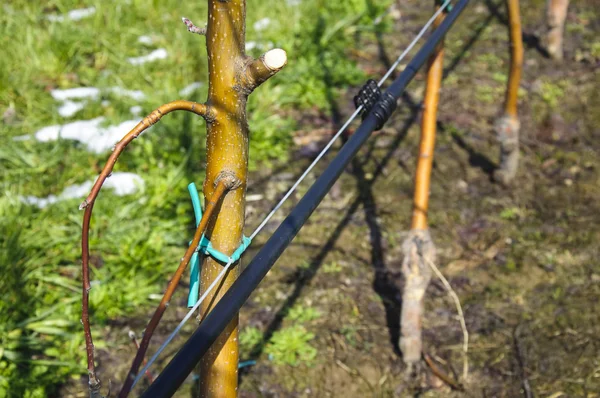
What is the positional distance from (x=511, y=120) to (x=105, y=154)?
6.77 ft

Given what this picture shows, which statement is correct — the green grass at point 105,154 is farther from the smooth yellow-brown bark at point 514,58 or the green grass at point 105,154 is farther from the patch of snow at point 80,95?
the smooth yellow-brown bark at point 514,58

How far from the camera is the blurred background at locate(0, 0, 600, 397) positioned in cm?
234

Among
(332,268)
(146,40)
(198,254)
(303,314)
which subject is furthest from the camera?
(146,40)

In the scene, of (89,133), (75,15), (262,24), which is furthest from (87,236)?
(75,15)

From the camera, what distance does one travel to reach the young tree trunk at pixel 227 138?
4.13 feet

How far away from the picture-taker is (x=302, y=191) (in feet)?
10.4

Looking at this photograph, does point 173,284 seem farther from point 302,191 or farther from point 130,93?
point 130,93

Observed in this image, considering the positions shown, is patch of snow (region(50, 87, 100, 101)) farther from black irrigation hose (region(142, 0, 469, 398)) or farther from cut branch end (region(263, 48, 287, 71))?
cut branch end (region(263, 48, 287, 71))

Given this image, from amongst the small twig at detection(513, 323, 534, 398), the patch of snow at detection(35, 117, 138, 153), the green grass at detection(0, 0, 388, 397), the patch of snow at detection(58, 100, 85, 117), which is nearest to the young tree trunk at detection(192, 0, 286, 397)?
the green grass at detection(0, 0, 388, 397)

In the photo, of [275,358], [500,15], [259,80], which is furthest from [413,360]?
[500,15]

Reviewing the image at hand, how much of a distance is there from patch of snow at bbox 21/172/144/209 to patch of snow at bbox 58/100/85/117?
62 centimetres

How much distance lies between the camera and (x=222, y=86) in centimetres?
129

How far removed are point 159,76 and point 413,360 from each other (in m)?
2.39

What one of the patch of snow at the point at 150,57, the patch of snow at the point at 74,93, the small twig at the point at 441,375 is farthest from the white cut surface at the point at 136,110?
the small twig at the point at 441,375
